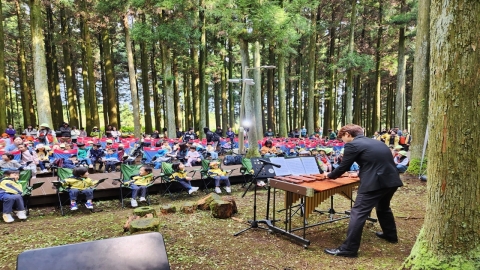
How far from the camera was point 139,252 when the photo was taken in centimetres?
171

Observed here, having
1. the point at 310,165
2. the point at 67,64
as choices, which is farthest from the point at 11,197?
the point at 67,64

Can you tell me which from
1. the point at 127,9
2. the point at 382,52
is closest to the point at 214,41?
the point at 127,9

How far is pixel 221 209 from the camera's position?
17.2 ft

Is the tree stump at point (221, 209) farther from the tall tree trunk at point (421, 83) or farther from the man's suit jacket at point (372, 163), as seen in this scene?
the tall tree trunk at point (421, 83)

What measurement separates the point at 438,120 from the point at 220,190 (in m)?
6.08

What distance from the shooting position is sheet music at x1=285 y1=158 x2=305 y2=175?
16.3 feet

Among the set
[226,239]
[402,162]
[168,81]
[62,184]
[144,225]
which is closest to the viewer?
[144,225]

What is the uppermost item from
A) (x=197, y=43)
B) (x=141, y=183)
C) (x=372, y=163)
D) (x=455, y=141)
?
(x=197, y=43)

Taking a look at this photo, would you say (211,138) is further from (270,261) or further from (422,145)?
(270,261)

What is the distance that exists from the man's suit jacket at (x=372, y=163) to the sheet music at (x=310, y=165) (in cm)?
135

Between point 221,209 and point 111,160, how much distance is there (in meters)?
6.08

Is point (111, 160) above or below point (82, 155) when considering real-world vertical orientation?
below

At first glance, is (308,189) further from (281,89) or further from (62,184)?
(281,89)

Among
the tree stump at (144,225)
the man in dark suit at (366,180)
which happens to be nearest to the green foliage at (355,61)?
the man in dark suit at (366,180)
